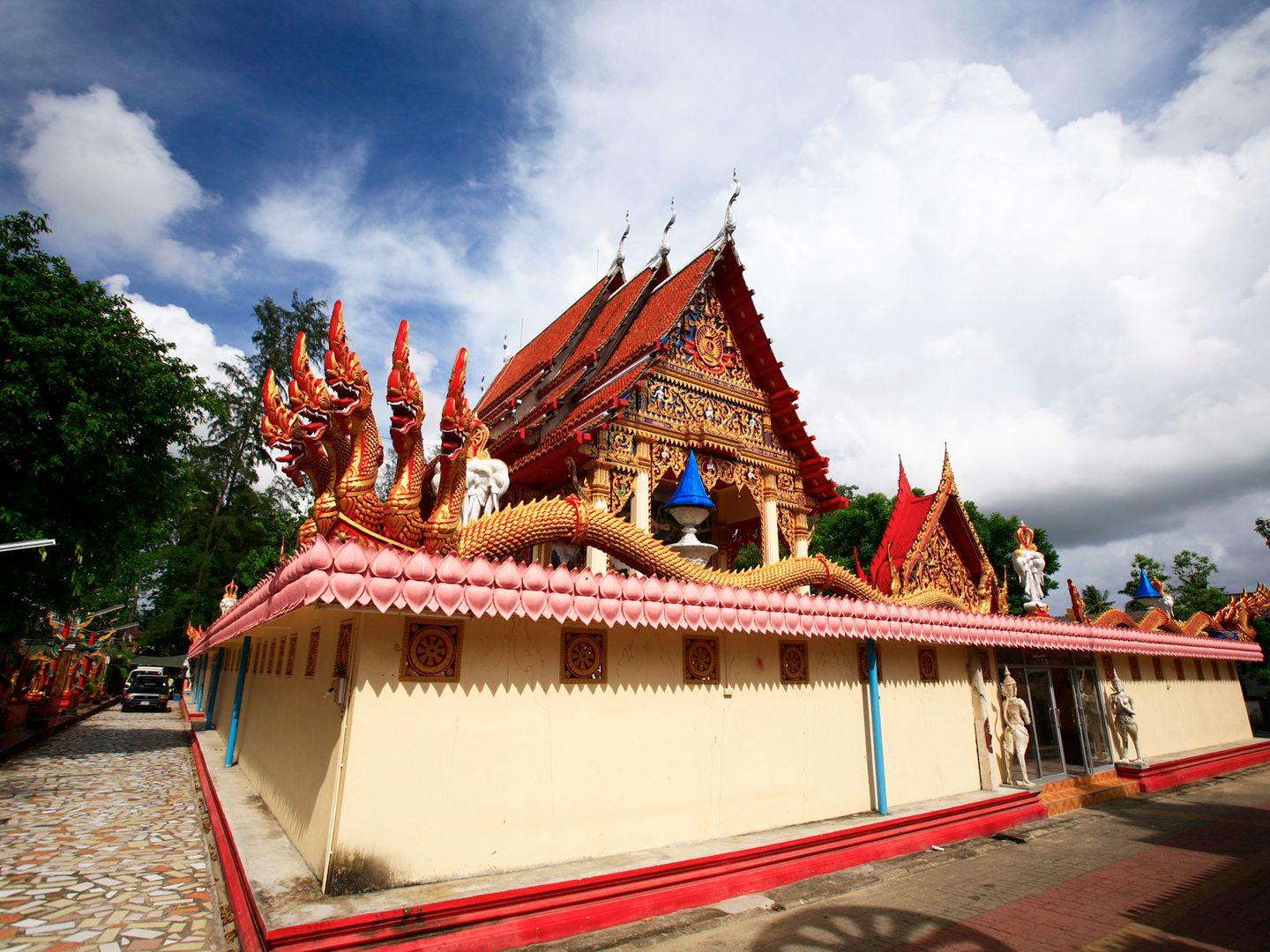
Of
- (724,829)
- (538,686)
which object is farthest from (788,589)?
(538,686)

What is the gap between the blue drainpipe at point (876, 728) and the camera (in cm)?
741

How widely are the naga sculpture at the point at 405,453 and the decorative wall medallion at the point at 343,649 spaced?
2.65 feet

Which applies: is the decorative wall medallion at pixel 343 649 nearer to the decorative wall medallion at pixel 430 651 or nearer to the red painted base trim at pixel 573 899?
the decorative wall medallion at pixel 430 651

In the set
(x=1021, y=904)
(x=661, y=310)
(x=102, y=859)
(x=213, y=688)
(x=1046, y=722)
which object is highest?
(x=661, y=310)

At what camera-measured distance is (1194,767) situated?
530 inches

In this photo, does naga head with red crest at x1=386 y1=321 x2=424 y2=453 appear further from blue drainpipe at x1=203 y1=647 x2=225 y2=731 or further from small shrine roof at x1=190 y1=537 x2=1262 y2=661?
blue drainpipe at x1=203 y1=647 x2=225 y2=731

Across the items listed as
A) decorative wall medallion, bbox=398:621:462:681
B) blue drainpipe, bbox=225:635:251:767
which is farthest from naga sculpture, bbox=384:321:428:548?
blue drainpipe, bbox=225:635:251:767

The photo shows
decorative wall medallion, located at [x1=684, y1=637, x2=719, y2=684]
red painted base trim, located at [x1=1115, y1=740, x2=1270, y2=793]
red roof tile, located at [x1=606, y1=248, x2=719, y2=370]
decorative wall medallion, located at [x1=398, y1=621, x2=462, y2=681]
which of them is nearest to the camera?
decorative wall medallion, located at [x1=398, y1=621, x2=462, y2=681]

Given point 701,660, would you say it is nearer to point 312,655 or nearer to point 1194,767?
point 312,655

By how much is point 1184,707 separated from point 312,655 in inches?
722

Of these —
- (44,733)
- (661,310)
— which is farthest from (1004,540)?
(44,733)

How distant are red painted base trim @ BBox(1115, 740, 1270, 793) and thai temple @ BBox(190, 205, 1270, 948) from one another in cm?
28

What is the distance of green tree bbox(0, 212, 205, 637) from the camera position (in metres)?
11.3

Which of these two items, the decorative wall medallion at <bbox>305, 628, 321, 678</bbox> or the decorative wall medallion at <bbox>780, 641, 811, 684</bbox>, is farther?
the decorative wall medallion at <bbox>780, 641, 811, 684</bbox>
